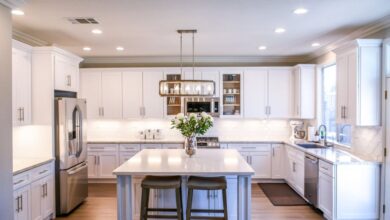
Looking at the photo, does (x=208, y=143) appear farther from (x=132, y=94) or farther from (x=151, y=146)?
(x=132, y=94)

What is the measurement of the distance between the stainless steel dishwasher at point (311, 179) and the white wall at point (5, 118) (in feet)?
12.8

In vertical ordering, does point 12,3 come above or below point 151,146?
above

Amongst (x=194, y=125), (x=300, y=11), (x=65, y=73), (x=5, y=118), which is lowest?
(x=194, y=125)

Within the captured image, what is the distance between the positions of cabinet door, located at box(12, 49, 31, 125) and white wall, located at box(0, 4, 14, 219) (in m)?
1.08

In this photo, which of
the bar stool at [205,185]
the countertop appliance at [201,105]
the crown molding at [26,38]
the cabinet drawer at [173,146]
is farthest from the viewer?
the countertop appliance at [201,105]

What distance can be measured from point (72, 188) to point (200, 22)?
3106 mm

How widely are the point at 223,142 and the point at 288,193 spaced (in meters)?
1.58

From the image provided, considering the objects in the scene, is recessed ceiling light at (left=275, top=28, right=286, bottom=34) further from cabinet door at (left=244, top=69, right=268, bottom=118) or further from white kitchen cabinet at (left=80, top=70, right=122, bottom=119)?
white kitchen cabinet at (left=80, top=70, right=122, bottom=119)

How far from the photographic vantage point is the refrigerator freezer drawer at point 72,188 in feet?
14.3

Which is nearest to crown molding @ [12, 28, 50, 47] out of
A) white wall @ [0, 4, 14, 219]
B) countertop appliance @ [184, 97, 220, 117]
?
white wall @ [0, 4, 14, 219]

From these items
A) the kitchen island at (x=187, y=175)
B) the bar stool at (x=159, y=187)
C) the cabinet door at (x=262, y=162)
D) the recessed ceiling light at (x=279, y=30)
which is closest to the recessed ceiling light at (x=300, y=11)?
the recessed ceiling light at (x=279, y=30)

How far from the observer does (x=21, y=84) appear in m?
3.99

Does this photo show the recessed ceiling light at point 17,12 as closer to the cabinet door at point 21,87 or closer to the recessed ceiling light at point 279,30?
the cabinet door at point 21,87

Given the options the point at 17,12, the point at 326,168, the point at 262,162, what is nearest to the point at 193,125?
the point at 326,168
